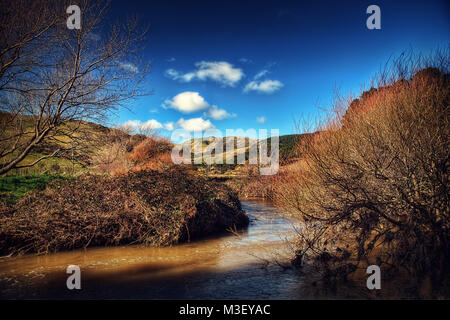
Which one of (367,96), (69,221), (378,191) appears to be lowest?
(69,221)

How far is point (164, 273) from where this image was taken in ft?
20.3

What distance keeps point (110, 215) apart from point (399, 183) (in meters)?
7.36

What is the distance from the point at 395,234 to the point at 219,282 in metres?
3.43

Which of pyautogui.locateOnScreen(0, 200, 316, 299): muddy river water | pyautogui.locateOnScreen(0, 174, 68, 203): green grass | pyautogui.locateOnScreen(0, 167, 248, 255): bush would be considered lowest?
pyautogui.locateOnScreen(0, 200, 316, 299): muddy river water

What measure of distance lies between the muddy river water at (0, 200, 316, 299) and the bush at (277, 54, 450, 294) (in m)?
1.13

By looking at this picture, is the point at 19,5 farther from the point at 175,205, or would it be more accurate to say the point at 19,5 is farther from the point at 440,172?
the point at 440,172

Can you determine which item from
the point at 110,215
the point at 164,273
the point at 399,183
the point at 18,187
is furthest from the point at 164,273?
the point at 18,187

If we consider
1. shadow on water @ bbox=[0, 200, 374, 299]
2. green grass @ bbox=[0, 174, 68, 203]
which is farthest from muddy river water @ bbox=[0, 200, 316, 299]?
green grass @ bbox=[0, 174, 68, 203]

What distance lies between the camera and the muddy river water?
5090 mm

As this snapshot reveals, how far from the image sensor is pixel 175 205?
902cm

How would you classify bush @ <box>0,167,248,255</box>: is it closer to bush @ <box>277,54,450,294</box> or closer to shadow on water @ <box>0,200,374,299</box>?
shadow on water @ <box>0,200,374,299</box>

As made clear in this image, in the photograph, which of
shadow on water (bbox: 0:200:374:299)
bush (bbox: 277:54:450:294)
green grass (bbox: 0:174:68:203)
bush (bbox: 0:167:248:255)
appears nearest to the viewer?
bush (bbox: 277:54:450:294)

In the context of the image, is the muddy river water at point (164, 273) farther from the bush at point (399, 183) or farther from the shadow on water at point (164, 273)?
the bush at point (399, 183)
